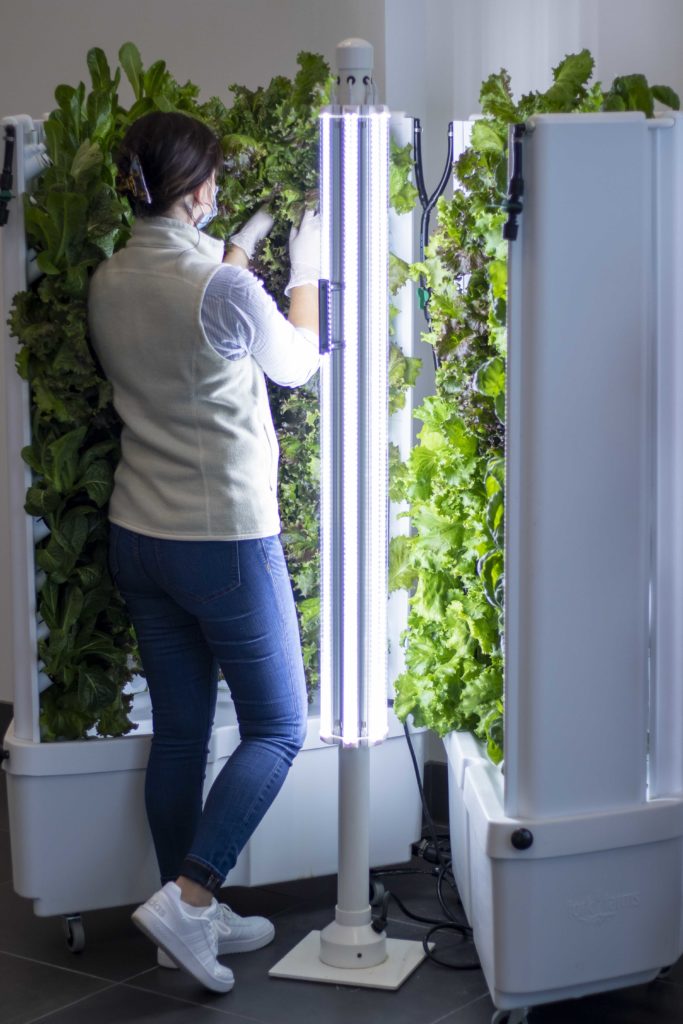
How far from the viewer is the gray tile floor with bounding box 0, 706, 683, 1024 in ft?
7.52

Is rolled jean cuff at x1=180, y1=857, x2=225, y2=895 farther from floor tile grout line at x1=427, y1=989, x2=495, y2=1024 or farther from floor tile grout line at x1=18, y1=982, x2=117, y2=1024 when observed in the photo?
floor tile grout line at x1=427, y1=989, x2=495, y2=1024

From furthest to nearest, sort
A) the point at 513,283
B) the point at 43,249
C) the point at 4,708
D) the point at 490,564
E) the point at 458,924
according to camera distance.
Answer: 1. the point at 4,708
2. the point at 458,924
3. the point at 43,249
4. the point at 490,564
5. the point at 513,283

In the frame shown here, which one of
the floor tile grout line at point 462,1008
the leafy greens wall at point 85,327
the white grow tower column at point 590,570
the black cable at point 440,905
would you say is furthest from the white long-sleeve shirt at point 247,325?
the floor tile grout line at point 462,1008

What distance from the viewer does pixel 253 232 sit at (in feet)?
8.30

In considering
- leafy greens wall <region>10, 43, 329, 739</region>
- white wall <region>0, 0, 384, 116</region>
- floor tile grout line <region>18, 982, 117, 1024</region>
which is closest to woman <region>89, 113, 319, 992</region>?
leafy greens wall <region>10, 43, 329, 739</region>

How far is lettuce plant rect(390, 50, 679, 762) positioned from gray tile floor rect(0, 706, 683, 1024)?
444mm

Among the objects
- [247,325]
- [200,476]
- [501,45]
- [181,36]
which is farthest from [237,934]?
[181,36]

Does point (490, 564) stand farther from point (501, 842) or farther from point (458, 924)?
point (458, 924)

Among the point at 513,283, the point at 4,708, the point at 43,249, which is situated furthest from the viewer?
the point at 4,708

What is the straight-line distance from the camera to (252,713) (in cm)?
239

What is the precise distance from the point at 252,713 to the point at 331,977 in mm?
503

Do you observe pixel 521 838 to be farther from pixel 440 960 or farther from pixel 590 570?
pixel 440 960

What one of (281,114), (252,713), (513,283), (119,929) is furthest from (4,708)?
(513,283)

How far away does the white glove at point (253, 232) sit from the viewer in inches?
99.7
